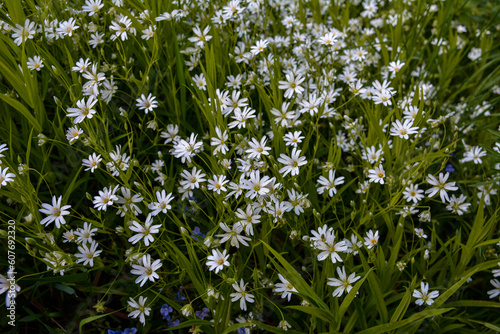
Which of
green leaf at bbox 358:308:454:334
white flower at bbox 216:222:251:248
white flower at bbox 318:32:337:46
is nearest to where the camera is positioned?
green leaf at bbox 358:308:454:334

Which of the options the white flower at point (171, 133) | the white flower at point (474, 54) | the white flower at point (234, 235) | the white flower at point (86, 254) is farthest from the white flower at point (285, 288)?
the white flower at point (474, 54)

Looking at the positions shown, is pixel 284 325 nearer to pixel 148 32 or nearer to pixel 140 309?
pixel 140 309

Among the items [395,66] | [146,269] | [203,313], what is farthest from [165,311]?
[395,66]

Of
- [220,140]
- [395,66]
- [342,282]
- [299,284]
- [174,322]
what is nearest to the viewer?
[299,284]

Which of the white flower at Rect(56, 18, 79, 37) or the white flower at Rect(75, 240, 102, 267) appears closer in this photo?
the white flower at Rect(75, 240, 102, 267)

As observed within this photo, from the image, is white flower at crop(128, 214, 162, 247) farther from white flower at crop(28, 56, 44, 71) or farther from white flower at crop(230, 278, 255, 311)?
white flower at crop(28, 56, 44, 71)

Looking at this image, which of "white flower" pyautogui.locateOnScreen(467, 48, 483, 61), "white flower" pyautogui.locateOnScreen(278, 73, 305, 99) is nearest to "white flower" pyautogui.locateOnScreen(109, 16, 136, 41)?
"white flower" pyautogui.locateOnScreen(278, 73, 305, 99)

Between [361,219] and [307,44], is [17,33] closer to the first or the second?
[307,44]

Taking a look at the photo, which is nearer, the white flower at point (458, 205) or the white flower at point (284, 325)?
the white flower at point (284, 325)

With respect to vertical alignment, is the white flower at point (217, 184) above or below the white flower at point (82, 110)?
below

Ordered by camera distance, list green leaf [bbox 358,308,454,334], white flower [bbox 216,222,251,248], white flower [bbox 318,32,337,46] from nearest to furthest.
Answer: green leaf [bbox 358,308,454,334]
white flower [bbox 216,222,251,248]
white flower [bbox 318,32,337,46]

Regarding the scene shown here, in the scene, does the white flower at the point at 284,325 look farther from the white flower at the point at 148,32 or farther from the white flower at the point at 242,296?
the white flower at the point at 148,32
